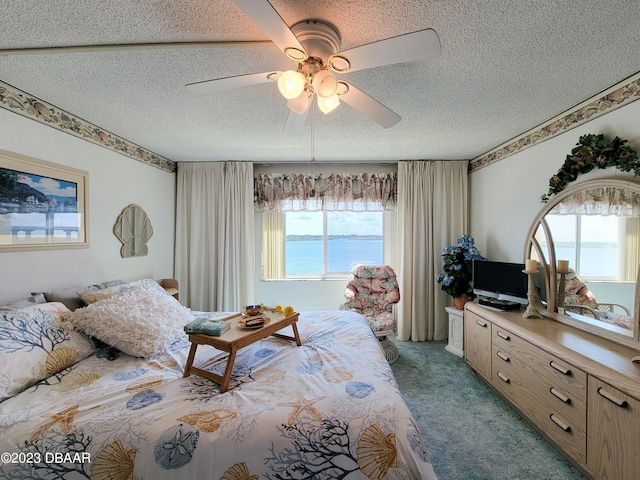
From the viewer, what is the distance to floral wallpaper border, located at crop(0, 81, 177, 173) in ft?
6.08

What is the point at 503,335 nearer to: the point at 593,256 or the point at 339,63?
the point at 593,256

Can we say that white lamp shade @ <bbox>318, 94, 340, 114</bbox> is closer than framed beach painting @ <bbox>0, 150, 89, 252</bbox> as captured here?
Yes

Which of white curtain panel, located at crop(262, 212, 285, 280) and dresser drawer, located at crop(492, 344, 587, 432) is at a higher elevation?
white curtain panel, located at crop(262, 212, 285, 280)

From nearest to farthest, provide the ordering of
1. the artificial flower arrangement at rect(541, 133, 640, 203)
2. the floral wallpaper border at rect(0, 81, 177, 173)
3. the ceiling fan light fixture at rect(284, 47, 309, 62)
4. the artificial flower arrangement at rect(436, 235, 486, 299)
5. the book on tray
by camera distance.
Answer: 1. the ceiling fan light fixture at rect(284, 47, 309, 62)
2. the book on tray
3. the artificial flower arrangement at rect(541, 133, 640, 203)
4. the floral wallpaper border at rect(0, 81, 177, 173)
5. the artificial flower arrangement at rect(436, 235, 486, 299)

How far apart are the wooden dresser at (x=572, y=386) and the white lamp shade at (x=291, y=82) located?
7.05ft

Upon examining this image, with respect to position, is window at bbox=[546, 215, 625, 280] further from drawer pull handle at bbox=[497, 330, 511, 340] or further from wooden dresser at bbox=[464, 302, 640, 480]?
drawer pull handle at bbox=[497, 330, 511, 340]

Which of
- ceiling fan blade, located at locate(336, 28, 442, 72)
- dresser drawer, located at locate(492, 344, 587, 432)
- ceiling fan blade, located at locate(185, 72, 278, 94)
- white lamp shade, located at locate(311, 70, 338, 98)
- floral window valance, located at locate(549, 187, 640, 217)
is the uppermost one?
ceiling fan blade, located at locate(185, 72, 278, 94)

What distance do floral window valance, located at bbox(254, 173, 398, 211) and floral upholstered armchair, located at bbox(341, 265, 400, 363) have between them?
95 centimetres

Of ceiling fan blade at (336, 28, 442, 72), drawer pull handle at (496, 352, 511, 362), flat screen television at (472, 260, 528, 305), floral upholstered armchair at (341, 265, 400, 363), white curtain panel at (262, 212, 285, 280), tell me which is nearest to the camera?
ceiling fan blade at (336, 28, 442, 72)

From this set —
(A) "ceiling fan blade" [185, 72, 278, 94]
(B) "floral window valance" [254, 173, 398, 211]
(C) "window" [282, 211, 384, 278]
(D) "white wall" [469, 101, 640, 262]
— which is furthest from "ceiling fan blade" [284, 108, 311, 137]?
(C) "window" [282, 211, 384, 278]

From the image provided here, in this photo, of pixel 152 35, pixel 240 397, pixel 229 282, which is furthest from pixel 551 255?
pixel 229 282

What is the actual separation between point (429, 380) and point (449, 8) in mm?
2859

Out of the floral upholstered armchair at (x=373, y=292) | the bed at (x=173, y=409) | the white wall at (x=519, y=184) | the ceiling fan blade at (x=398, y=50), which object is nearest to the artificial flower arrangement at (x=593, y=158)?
the white wall at (x=519, y=184)

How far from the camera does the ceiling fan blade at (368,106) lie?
138cm
